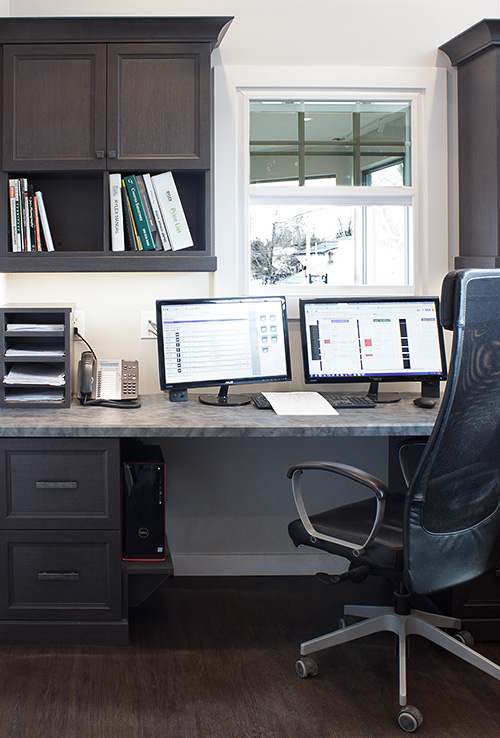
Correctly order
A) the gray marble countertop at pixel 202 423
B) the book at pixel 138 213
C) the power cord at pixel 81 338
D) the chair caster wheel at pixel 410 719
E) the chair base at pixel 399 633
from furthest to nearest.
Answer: the power cord at pixel 81 338 < the book at pixel 138 213 < the gray marble countertop at pixel 202 423 < the chair base at pixel 399 633 < the chair caster wheel at pixel 410 719

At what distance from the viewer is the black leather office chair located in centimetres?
157

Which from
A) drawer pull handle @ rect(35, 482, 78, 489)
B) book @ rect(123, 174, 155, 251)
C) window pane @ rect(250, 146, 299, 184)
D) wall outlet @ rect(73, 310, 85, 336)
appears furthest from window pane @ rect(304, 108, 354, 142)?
drawer pull handle @ rect(35, 482, 78, 489)

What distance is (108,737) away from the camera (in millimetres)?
1682

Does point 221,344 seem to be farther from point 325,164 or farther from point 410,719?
point 410,719

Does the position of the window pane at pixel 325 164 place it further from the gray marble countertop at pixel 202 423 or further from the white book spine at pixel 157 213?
the gray marble countertop at pixel 202 423

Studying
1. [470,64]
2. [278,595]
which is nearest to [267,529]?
[278,595]

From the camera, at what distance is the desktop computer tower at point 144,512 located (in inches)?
86.0

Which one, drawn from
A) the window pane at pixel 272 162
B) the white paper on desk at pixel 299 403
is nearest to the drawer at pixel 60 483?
the white paper on desk at pixel 299 403

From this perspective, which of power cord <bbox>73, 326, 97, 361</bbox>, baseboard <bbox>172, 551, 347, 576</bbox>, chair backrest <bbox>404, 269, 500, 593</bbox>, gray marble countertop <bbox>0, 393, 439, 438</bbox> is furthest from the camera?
baseboard <bbox>172, 551, 347, 576</bbox>

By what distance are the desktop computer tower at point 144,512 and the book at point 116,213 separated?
838mm

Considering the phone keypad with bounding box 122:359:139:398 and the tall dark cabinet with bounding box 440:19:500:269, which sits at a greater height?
the tall dark cabinet with bounding box 440:19:500:269

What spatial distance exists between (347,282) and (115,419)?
120cm

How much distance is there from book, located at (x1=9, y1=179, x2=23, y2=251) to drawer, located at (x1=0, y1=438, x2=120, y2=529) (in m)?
0.81

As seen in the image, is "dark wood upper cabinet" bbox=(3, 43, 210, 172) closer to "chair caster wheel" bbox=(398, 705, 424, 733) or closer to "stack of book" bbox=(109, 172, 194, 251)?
"stack of book" bbox=(109, 172, 194, 251)
